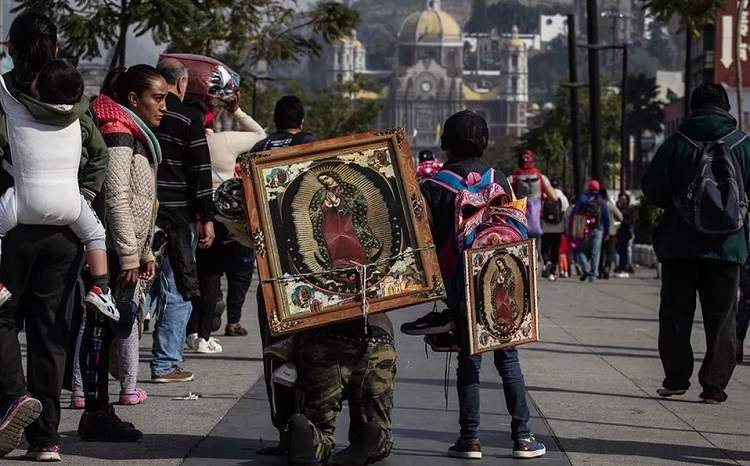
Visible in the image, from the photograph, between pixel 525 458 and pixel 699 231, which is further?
pixel 699 231

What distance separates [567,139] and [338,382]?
273 feet

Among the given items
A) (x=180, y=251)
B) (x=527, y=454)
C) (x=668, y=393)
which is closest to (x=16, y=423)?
(x=527, y=454)

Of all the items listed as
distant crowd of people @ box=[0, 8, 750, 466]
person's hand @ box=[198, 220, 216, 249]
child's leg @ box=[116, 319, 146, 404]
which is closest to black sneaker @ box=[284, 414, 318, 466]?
distant crowd of people @ box=[0, 8, 750, 466]

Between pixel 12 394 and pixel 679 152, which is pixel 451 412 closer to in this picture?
pixel 679 152

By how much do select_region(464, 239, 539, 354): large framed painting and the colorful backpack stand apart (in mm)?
57

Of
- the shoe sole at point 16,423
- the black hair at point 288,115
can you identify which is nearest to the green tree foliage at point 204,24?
the black hair at point 288,115

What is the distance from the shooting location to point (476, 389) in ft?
26.8

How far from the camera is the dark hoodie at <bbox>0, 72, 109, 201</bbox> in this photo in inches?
295

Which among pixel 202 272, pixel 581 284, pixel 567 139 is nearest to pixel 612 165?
pixel 567 139

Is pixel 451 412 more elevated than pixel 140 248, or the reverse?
pixel 140 248

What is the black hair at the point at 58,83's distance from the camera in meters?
7.48

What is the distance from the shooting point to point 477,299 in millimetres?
8094

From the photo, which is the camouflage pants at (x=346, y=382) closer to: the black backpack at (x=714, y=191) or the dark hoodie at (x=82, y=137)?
the dark hoodie at (x=82, y=137)

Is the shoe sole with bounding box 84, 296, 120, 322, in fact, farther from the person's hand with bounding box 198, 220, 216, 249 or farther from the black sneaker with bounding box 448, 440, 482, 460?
the person's hand with bounding box 198, 220, 216, 249
